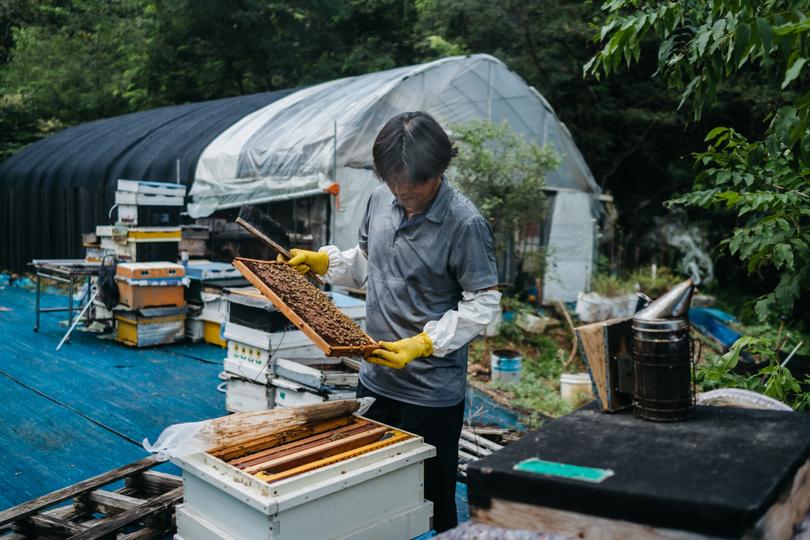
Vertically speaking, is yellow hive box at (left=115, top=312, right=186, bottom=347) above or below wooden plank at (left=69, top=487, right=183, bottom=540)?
below

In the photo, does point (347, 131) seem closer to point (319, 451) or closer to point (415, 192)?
point (415, 192)

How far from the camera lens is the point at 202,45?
20.3m

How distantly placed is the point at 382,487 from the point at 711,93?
7.64ft

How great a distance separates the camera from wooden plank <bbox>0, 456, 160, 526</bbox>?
10.9 feet

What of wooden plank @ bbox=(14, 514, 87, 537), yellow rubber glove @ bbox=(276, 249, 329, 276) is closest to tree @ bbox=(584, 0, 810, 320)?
yellow rubber glove @ bbox=(276, 249, 329, 276)

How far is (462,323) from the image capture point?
8.78 feet

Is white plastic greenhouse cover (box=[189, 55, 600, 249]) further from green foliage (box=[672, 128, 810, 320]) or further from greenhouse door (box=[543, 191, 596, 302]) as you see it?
green foliage (box=[672, 128, 810, 320])

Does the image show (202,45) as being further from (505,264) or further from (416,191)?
(416,191)

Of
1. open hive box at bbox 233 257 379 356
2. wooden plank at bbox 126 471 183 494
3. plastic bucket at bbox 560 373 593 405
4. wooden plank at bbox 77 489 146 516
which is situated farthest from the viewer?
plastic bucket at bbox 560 373 593 405

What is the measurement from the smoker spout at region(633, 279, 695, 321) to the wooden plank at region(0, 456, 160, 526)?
118 inches

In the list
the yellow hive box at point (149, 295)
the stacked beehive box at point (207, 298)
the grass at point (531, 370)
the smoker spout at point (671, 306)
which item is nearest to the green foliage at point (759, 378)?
the smoker spout at point (671, 306)

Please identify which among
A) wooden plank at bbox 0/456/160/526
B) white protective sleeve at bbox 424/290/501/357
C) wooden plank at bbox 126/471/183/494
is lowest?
wooden plank at bbox 126/471/183/494

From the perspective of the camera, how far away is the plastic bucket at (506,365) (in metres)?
7.19

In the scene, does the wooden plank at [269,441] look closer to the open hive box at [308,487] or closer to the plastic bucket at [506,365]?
the open hive box at [308,487]
